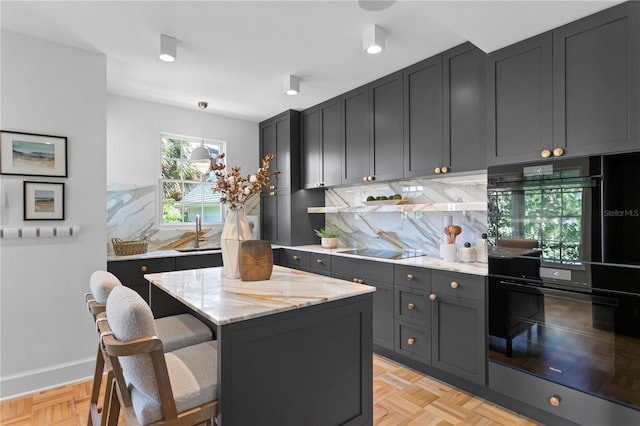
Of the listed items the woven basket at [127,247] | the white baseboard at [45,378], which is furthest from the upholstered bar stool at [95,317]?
the woven basket at [127,247]

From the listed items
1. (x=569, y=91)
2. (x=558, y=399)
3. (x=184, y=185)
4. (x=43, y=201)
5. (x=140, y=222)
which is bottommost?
(x=558, y=399)

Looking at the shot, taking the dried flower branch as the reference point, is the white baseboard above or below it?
below

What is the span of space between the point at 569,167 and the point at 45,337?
3.82 m

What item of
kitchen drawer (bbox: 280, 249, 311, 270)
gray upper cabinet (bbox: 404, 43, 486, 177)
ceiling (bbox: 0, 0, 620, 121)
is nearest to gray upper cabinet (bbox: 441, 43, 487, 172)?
gray upper cabinet (bbox: 404, 43, 486, 177)

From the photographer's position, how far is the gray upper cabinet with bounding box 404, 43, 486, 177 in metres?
2.62

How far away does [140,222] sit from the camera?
12.9ft

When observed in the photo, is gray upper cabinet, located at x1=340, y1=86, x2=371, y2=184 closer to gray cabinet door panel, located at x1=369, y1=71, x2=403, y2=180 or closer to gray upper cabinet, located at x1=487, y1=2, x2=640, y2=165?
gray cabinet door panel, located at x1=369, y1=71, x2=403, y2=180

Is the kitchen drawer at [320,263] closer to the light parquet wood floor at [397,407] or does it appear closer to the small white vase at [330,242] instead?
the small white vase at [330,242]

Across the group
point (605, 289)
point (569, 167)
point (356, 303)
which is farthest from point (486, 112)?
point (356, 303)

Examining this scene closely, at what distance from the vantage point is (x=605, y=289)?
1.88m

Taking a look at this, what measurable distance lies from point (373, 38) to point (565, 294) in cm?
203

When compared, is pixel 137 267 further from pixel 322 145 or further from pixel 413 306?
pixel 413 306

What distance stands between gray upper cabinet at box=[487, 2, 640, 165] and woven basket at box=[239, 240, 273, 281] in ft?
5.45

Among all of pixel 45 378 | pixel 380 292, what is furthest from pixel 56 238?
pixel 380 292
